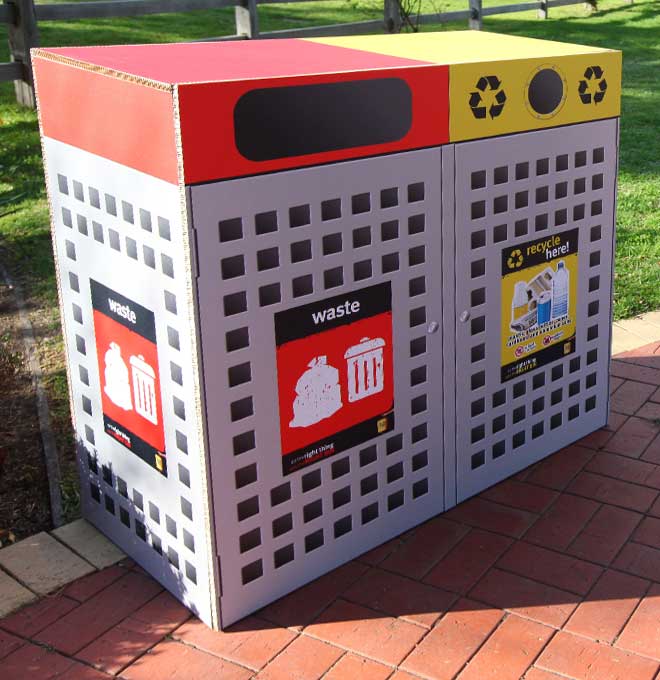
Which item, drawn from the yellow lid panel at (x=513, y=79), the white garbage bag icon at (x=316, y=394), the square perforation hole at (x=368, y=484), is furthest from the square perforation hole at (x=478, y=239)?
the square perforation hole at (x=368, y=484)

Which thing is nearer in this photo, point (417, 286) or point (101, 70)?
point (101, 70)

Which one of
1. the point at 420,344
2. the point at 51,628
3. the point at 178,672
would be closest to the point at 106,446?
the point at 51,628

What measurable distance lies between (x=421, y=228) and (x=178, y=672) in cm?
162

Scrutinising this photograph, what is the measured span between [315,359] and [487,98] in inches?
43.2

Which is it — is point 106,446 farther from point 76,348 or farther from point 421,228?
point 421,228

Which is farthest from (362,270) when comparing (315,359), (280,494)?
(280,494)

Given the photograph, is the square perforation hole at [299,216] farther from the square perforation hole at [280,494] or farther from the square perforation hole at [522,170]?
the square perforation hole at [522,170]

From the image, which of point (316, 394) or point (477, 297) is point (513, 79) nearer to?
point (477, 297)

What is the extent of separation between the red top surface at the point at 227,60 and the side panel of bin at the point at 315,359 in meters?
0.31

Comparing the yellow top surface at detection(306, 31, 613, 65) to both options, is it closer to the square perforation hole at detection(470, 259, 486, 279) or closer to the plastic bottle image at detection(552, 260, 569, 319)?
the square perforation hole at detection(470, 259, 486, 279)

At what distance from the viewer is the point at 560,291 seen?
4148mm

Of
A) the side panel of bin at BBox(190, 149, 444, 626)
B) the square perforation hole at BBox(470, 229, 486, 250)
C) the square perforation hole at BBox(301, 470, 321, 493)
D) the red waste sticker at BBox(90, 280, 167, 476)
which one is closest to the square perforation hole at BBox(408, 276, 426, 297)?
the side panel of bin at BBox(190, 149, 444, 626)

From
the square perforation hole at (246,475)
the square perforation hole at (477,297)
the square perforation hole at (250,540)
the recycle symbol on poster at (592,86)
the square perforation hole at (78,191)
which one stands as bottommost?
the square perforation hole at (250,540)

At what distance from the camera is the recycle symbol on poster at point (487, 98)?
11.7ft
